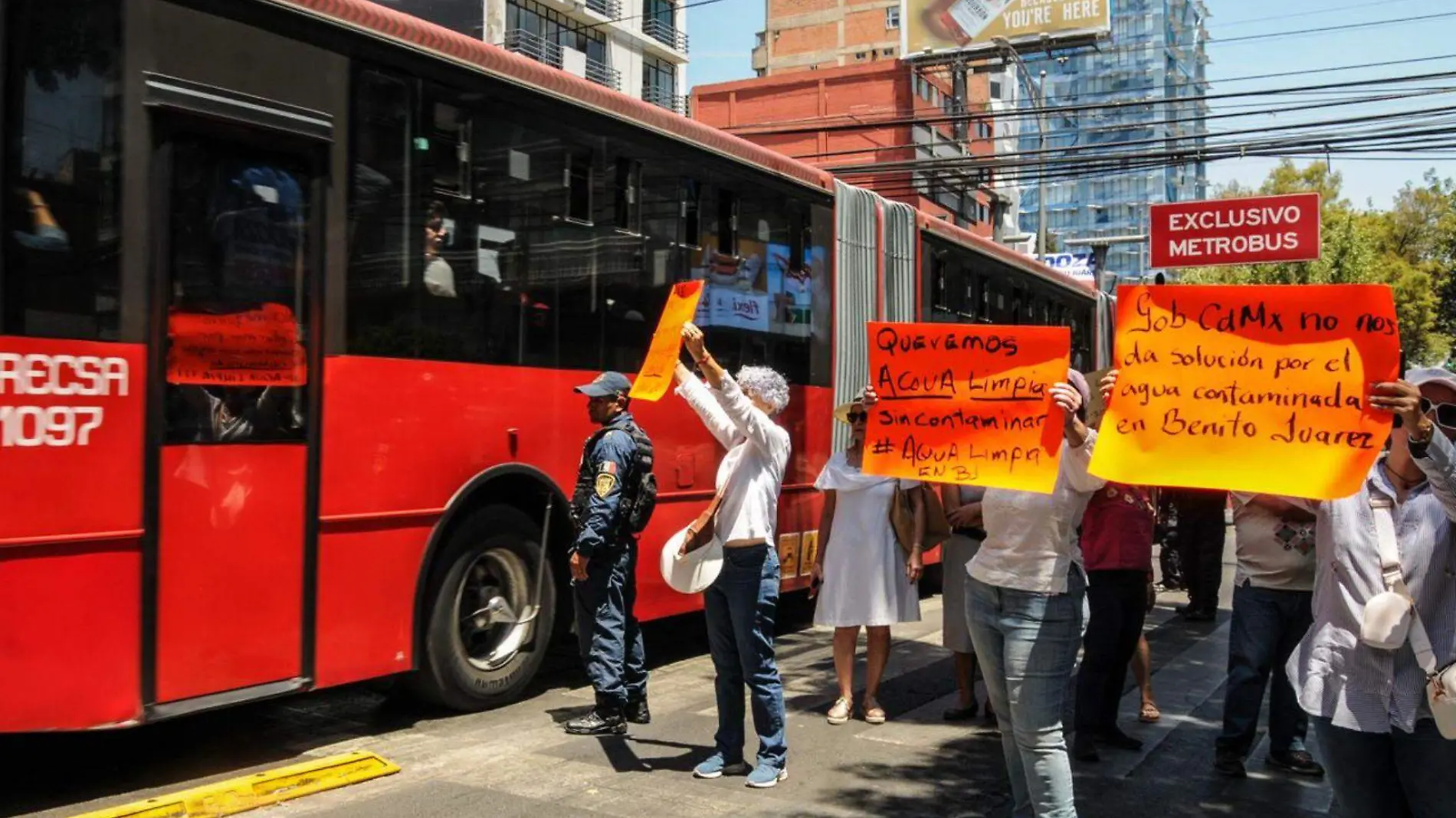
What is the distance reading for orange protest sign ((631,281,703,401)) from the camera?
5.65 m

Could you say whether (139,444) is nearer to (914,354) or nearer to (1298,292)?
(914,354)

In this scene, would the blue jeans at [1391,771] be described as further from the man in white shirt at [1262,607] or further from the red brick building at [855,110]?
the red brick building at [855,110]

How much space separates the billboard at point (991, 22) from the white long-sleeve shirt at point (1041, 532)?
119ft

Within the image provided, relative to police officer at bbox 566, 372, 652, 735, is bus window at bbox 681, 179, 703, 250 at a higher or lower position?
higher

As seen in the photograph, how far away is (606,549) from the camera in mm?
6555

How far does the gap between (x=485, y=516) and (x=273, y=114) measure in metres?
2.44

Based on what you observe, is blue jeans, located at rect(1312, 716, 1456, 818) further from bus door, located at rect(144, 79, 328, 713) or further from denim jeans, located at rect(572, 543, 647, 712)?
bus door, located at rect(144, 79, 328, 713)

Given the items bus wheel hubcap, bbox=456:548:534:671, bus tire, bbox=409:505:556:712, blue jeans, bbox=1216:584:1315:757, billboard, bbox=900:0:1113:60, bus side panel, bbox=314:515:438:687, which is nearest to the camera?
blue jeans, bbox=1216:584:1315:757

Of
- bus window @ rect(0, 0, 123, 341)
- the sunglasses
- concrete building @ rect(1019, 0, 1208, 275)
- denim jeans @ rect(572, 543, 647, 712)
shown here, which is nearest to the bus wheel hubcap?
denim jeans @ rect(572, 543, 647, 712)

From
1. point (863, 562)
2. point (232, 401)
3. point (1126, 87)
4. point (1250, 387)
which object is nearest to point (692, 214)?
point (863, 562)

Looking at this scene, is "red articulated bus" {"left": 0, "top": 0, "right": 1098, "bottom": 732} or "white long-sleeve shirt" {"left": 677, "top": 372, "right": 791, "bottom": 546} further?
"white long-sleeve shirt" {"left": 677, "top": 372, "right": 791, "bottom": 546}

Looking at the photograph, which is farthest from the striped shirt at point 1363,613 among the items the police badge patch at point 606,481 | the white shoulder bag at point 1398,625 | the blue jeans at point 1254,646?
the police badge patch at point 606,481

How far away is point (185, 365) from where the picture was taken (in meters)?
5.41

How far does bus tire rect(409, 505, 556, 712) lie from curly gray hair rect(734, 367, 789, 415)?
6.50ft
